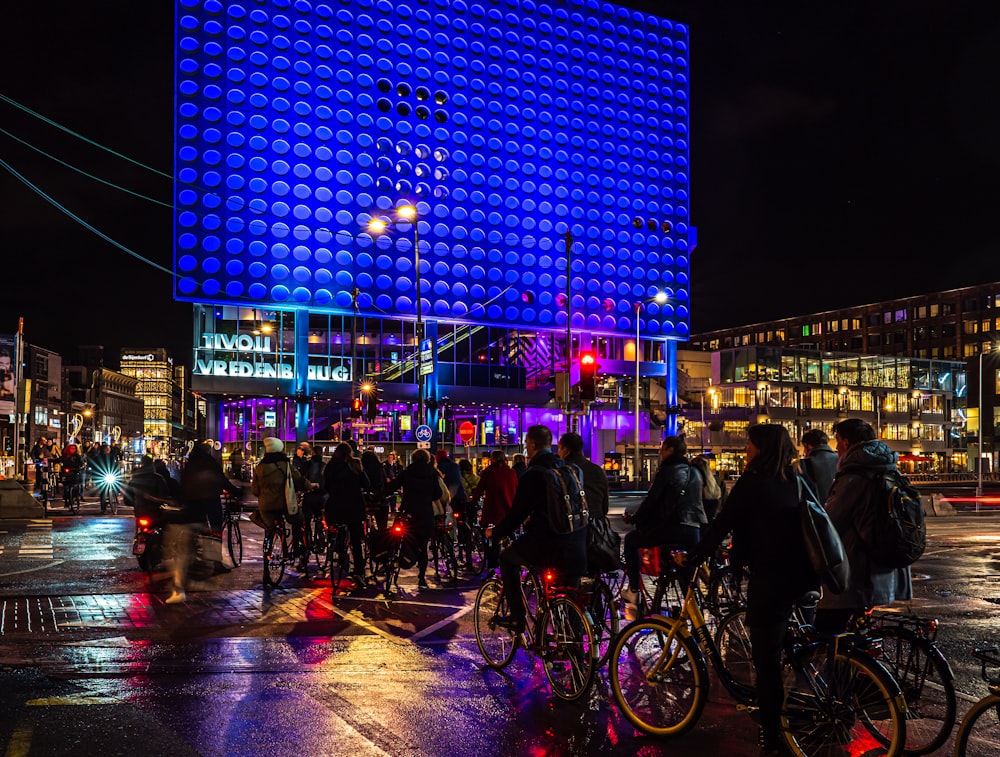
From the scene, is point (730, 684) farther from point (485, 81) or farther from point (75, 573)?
point (485, 81)

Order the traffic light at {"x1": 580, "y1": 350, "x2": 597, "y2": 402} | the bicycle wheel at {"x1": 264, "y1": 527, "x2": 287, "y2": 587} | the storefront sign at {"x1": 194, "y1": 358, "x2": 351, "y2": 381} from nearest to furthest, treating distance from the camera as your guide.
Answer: the bicycle wheel at {"x1": 264, "y1": 527, "x2": 287, "y2": 587} < the traffic light at {"x1": 580, "y1": 350, "x2": 597, "y2": 402} < the storefront sign at {"x1": 194, "y1": 358, "x2": 351, "y2": 381}

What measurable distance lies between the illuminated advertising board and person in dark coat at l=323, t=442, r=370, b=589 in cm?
3769

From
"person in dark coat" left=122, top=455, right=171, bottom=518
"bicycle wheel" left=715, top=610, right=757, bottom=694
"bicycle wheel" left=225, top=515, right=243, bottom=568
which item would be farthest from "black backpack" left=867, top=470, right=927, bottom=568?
"bicycle wheel" left=225, top=515, right=243, bottom=568

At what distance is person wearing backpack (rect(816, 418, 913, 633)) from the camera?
632 cm

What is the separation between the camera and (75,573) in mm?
14719

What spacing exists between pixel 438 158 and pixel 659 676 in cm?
5755

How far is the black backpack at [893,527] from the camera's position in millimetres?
6340

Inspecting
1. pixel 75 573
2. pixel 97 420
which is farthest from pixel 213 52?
A: pixel 97 420

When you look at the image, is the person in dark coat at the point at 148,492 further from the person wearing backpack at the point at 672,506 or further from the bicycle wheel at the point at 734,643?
the bicycle wheel at the point at 734,643

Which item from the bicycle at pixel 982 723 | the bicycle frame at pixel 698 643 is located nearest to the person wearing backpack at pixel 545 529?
the bicycle frame at pixel 698 643

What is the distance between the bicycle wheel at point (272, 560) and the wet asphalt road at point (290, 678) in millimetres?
239

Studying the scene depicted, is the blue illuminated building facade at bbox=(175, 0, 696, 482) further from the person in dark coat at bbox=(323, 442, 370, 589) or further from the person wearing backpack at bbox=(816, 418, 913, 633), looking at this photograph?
the person wearing backpack at bbox=(816, 418, 913, 633)

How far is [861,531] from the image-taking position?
644 cm

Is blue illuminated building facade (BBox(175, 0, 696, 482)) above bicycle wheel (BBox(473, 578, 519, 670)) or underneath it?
above
